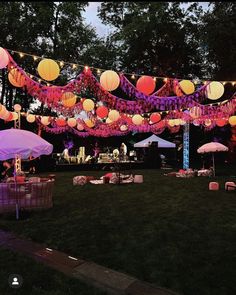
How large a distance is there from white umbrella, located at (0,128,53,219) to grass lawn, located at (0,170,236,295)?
1.54 metres

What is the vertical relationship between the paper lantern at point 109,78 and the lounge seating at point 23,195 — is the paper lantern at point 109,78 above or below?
above

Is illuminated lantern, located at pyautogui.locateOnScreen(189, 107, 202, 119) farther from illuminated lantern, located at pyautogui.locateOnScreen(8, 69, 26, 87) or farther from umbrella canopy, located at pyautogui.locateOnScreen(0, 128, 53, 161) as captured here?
umbrella canopy, located at pyautogui.locateOnScreen(0, 128, 53, 161)

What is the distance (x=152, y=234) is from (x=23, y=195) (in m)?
3.94

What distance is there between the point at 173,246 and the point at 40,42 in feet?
73.7

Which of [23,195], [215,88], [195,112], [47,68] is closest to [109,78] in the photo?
[47,68]

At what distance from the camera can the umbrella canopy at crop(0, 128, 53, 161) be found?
6.82 m

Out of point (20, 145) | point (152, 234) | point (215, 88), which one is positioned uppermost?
point (215, 88)

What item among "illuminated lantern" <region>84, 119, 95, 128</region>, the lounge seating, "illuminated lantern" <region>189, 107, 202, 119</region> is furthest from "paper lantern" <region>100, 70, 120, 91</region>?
"illuminated lantern" <region>84, 119, 95, 128</region>

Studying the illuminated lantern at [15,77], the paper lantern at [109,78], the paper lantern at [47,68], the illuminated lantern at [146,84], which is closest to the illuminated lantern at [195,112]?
the illuminated lantern at [146,84]

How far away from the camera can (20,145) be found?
273 inches

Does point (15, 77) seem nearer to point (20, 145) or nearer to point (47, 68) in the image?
point (47, 68)

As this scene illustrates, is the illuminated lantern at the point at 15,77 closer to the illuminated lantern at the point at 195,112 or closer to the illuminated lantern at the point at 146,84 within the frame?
the illuminated lantern at the point at 146,84

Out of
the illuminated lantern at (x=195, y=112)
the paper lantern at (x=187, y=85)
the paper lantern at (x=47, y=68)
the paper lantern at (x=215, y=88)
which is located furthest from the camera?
the illuminated lantern at (x=195, y=112)

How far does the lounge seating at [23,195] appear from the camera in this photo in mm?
8211
